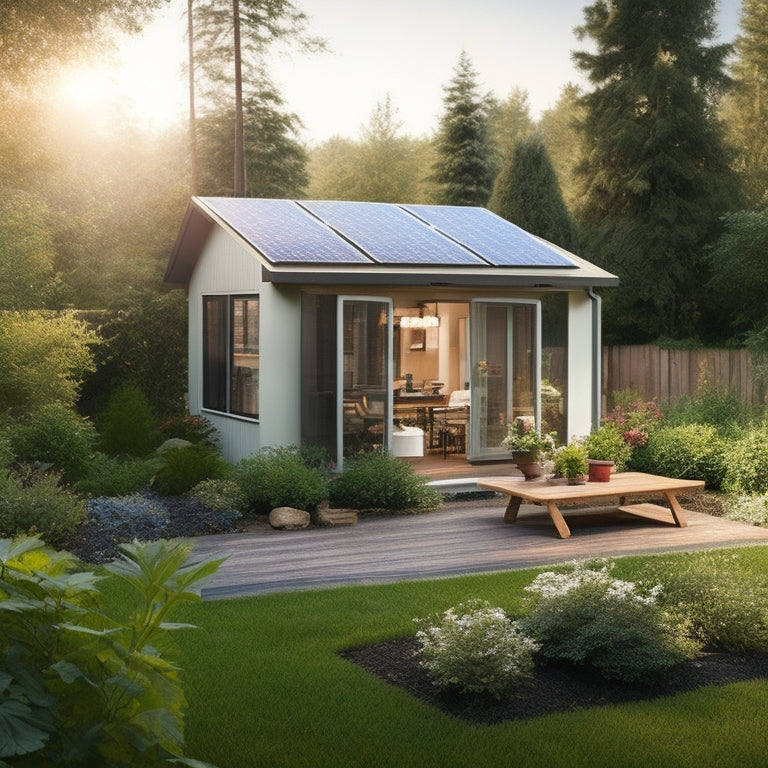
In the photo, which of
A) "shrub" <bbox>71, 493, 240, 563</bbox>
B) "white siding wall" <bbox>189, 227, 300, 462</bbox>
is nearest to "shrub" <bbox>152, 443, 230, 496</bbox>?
"shrub" <bbox>71, 493, 240, 563</bbox>

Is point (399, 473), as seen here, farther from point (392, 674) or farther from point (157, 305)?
point (157, 305)

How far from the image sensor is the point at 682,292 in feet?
76.2

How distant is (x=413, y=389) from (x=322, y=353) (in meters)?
5.42

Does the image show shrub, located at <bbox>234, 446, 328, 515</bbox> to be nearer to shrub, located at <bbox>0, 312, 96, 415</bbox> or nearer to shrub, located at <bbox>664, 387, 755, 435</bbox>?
shrub, located at <bbox>0, 312, 96, 415</bbox>

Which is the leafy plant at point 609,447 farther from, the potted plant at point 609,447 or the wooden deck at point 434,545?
the wooden deck at point 434,545

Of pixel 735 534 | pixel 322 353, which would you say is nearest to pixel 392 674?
pixel 735 534

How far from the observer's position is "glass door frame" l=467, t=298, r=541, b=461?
1312 cm

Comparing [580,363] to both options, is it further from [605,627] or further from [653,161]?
[653,161]

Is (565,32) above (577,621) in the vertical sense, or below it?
above

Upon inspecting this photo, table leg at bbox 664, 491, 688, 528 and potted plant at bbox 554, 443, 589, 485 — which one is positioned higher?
potted plant at bbox 554, 443, 589, 485

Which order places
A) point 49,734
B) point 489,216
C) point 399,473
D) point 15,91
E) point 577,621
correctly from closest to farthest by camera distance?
point 49,734, point 577,621, point 399,473, point 489,216, point 15,91

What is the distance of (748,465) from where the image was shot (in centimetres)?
1222

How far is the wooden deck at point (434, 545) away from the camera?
855 centimetres

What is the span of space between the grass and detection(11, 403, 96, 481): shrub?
555 centimetres
